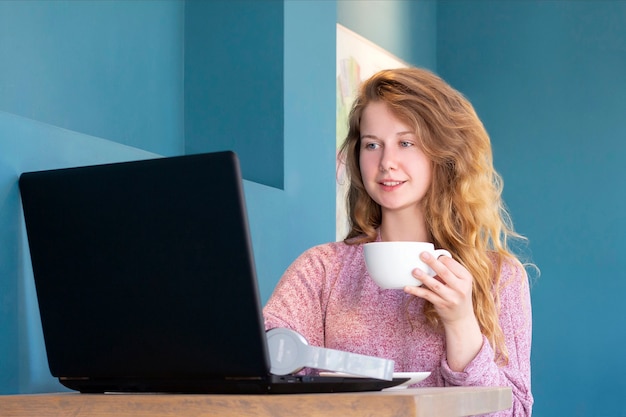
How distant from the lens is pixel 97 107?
1.93 m

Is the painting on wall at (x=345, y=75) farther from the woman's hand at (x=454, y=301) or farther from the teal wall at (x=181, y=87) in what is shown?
the woman's hand at (x=454, y=301)

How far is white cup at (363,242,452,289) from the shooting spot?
1.18 metres

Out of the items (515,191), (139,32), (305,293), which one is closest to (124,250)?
(305,293)

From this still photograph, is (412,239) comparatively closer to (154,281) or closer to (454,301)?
(454,301)

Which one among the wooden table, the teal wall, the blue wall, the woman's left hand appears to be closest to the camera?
the wooden table

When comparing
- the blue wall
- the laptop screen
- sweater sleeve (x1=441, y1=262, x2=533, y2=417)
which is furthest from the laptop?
the blue wall

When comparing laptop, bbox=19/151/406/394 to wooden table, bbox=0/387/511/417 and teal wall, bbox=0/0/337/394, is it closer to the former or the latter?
wooden table, bbox=0/387/511/417

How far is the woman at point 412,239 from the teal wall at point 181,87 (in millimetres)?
374

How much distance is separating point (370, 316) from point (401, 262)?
0.37m

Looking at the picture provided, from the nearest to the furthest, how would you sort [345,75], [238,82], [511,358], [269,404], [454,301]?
[269,404] → [454,301] → [511,358] → [238,82] → [345,75]

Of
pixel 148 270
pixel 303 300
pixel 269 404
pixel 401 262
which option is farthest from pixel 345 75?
pixel 269 404

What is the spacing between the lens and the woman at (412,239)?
4.83 feet

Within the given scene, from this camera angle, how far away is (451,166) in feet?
5.31

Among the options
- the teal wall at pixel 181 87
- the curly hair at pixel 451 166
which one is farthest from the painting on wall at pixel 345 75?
the curly hair at pixel 451 166
